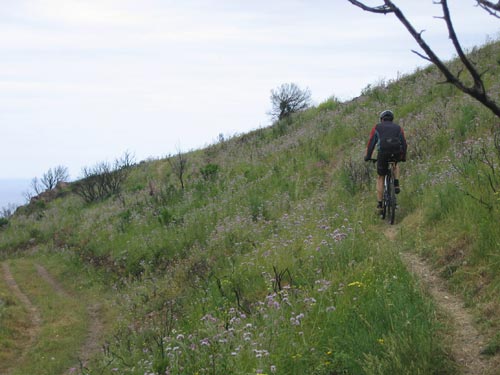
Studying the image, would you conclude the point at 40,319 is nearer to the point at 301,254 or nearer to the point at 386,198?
the point at 301,254

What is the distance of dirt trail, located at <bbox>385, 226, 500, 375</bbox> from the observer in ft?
14.7

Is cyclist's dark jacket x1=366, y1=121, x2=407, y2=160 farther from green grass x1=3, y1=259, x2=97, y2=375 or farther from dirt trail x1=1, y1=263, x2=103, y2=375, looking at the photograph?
green grass x1=3, y1=259, x2=97, y2=375

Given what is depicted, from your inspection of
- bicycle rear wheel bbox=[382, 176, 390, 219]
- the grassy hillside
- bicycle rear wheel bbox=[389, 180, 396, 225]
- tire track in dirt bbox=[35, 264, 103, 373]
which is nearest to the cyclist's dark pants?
bicycle rear wheel bbox=[382, 176, 390, 219]

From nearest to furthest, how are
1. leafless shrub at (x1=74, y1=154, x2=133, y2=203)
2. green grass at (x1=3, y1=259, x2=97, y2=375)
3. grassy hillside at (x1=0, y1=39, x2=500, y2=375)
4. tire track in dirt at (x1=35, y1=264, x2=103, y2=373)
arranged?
grassy hillside at (x1=0, y1=39, x2=500, y2=375) → green grass at (x1=3, y1=259, x2=97, y2=375) → tire track in dirt at (x1=35, y1=264, x2=103, y2=373) → leafless shrub at (x1=74, y1=154, x2=133, y2=203)

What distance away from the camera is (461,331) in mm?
5125

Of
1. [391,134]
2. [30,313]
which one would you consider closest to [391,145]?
[391,134]

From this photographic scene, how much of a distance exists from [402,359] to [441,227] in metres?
4.00

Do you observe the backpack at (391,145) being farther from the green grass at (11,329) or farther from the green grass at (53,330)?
the green grass at (11,329)

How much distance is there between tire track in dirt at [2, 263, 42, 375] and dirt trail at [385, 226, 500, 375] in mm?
7765

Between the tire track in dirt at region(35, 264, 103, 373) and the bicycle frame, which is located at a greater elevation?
the bicycle frame

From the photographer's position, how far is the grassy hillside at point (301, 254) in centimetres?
497

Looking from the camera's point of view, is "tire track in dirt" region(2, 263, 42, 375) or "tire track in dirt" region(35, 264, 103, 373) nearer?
"tire track in dirt" region(35, 264, 103, 373)

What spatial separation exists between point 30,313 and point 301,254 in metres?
8.32

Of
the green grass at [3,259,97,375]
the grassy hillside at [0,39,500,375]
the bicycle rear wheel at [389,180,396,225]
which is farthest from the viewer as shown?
the bicycle rear wheel at [389,180,396,225]
